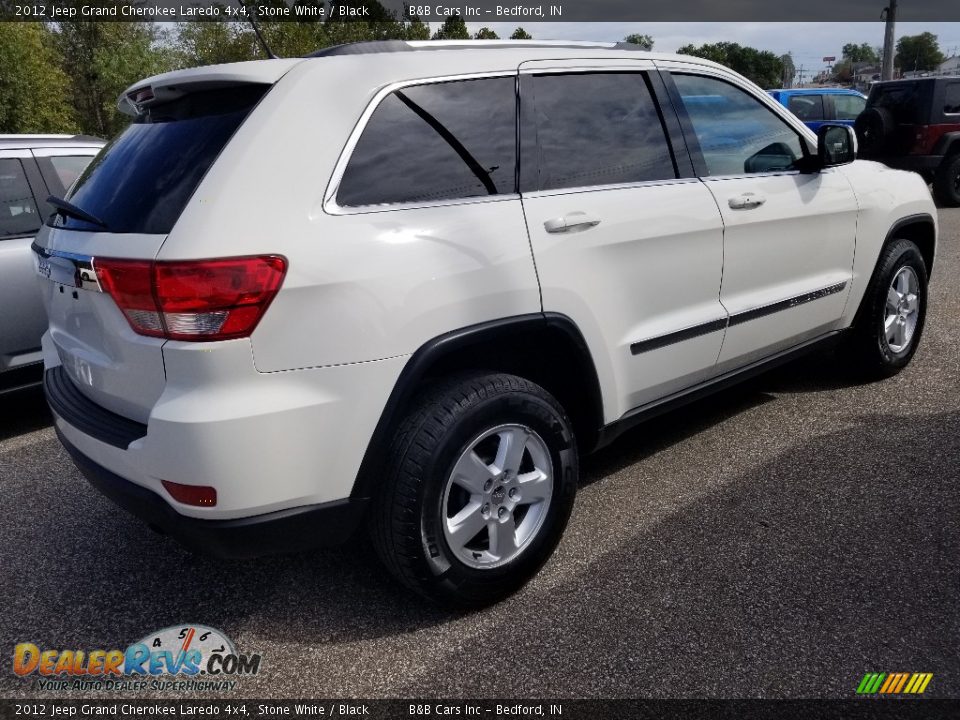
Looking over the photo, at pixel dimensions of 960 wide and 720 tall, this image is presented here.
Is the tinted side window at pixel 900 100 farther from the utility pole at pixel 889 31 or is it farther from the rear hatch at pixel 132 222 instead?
the utility pole at pixel 889 31

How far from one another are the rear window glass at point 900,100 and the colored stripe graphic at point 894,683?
1234 centimetres

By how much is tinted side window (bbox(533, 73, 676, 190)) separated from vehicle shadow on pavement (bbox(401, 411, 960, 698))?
1.34m

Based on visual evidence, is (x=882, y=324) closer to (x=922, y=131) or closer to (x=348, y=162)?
(x=348, y=162)

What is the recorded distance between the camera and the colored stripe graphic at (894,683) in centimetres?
221

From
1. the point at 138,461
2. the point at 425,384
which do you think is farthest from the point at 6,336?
the point at 425,384

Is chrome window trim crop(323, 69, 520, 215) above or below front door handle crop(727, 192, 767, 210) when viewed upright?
above

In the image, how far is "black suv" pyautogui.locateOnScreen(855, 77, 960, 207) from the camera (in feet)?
40.4

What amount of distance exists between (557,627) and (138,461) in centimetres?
136

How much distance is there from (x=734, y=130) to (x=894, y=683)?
235 centimetres

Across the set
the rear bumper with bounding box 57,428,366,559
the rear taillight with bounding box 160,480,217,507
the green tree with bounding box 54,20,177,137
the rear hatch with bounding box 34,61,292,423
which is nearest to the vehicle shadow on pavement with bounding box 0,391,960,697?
the rear bumper with bounding box 57,428,366,559

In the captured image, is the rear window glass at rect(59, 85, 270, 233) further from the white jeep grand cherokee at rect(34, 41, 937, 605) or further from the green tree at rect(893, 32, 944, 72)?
the green tree at rect(893, 32, 944, 72)

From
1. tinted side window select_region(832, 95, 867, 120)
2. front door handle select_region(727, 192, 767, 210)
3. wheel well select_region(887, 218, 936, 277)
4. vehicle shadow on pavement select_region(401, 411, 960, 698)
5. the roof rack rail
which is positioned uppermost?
the roof rack rail

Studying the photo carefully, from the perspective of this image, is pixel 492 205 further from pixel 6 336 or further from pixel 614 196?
pixel 6 336

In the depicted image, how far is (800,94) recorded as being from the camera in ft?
47.8
